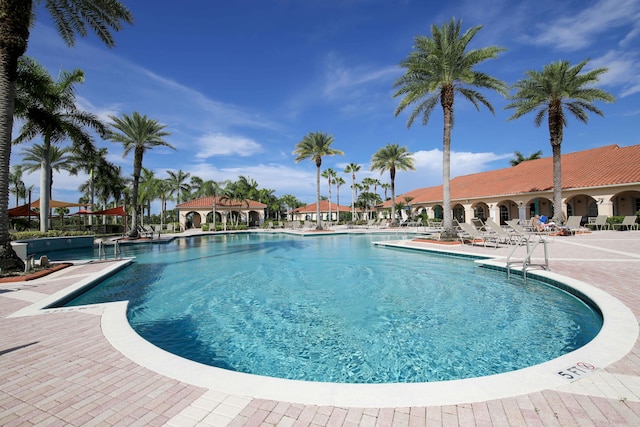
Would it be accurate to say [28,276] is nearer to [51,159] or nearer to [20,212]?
[20,212]

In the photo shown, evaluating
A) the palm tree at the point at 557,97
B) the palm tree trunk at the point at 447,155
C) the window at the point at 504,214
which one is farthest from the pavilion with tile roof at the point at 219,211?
the palm tree at the point at 557,97

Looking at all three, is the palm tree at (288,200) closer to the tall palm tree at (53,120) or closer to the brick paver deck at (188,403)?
the tall palm tree at (53,120)

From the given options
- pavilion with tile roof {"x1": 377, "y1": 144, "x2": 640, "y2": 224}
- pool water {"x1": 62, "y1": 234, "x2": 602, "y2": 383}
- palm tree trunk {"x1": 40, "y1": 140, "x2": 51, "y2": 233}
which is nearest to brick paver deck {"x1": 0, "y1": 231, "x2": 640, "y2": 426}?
pool water {"x1": 62, "y1": 234, "x2": 602, "y2": 383}

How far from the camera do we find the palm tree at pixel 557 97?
18.6 m

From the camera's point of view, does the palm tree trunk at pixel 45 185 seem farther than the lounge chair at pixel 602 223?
No

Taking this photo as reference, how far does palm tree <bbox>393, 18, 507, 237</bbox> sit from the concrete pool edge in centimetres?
1340

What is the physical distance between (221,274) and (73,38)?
1251cm

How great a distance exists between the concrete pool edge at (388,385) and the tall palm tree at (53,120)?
17709 mm

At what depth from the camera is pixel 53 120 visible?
15.8 m

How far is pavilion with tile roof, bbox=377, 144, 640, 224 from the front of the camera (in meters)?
21.5

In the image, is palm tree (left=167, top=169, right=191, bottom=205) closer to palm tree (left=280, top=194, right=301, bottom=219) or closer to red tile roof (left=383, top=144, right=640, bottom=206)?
palm tree (left=280, top=194, right=301, bottom=219)

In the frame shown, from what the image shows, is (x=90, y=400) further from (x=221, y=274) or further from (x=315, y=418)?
(x=221, y=274)

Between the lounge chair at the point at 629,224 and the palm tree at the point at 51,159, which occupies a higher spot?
the palm tree at the point at 51,159

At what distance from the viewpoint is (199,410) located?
2363 mm
